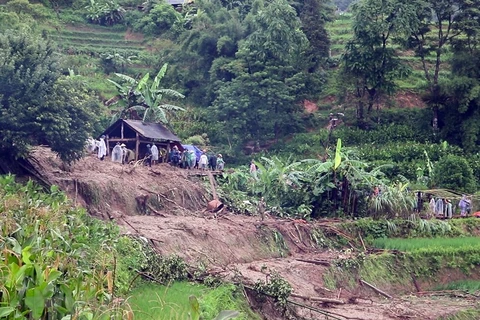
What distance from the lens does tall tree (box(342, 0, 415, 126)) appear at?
127ft

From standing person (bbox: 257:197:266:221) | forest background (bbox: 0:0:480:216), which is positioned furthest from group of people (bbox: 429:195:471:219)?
standing person (bbox: 257:197:266:221)

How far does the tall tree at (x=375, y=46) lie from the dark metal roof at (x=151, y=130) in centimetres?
1272

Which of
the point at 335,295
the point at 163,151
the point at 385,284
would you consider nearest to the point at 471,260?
the point at 385,284

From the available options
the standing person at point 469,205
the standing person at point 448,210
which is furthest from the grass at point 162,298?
the standing person at point 469,205

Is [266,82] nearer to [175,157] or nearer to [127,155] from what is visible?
[175,157]

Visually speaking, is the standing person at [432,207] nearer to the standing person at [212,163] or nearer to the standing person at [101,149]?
the standing person at [212,163]

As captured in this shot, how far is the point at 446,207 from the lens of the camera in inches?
1105

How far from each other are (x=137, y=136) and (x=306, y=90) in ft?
53.3

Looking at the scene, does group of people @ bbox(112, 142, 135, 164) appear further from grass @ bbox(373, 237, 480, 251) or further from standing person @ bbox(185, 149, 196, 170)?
grass @ bbox(373, 237, 480, 251)

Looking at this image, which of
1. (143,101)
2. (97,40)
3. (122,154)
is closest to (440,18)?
(143,101)

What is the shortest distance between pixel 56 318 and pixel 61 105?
12.4m

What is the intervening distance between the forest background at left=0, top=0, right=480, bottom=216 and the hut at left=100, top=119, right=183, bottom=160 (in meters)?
1.01

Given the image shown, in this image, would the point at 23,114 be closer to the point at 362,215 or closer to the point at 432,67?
the point at 362,215

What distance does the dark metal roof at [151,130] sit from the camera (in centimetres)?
2773
